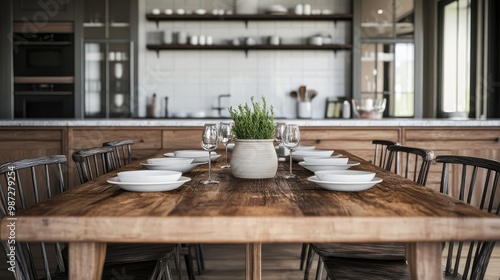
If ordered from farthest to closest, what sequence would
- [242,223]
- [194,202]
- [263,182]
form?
1. [263,182]
2. [194,202]
3. [242,223]

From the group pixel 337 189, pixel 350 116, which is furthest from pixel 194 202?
pixel 350 116

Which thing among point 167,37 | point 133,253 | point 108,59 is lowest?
point 133,253

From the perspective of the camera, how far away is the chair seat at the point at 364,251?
73.9 inches

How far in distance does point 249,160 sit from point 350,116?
399 cm

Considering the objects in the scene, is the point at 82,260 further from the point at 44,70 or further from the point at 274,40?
the point at 44,70

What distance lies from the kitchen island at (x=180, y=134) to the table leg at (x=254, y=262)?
2669 millimetres

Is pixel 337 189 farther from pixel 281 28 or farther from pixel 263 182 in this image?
pixel 281 28

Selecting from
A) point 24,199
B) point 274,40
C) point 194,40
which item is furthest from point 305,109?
point 24,199

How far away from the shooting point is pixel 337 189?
1528 mm

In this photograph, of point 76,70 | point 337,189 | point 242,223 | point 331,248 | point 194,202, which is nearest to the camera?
point 242,223

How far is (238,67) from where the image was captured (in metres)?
5.92

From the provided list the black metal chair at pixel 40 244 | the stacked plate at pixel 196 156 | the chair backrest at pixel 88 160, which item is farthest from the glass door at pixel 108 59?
the black metal chair at pixel 40 244

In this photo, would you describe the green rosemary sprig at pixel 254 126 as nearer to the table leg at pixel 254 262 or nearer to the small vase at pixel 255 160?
the small vase at pixel 255 160

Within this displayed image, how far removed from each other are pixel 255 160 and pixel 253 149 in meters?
0.04
